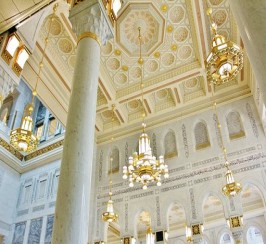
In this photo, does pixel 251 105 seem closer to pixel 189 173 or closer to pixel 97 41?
pixel 189 173

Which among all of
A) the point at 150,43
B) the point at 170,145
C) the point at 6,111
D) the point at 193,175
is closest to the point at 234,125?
the point at 193,175

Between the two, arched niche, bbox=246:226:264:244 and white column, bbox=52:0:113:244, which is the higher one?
arched niche, bbox=246:226:264:244

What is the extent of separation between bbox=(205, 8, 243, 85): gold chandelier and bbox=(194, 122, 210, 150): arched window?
4660 millimetres

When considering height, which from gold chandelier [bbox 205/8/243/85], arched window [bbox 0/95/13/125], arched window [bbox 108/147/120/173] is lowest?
gold chandelier [bbox 205/8/243/85]

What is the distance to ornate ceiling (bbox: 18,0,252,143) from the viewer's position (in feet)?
26.1

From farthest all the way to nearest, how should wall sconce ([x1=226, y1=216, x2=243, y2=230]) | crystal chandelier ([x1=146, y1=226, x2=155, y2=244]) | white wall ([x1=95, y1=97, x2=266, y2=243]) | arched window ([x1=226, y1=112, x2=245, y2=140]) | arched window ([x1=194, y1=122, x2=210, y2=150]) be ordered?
arched window ([x1=194, y1=122, x2=210, y2=150])
arched window ([x1=226, y1=112, x2=245, y2=140])
white wall ([x1=95, y1=97, x2=266, y2=243])
crystal chandelier ([x1=146, y1=226, x2=155, y2=244])
wall sconce ([x1=226, y1=216, x2=243, y2=230])

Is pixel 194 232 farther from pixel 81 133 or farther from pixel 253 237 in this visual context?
pixel 253 237

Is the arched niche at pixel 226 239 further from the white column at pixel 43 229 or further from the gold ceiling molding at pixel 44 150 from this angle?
the gold ceiling molding at pixel 44 150

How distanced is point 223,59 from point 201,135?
5.22 meters

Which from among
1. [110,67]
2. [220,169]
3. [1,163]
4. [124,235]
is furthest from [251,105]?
[1,163]

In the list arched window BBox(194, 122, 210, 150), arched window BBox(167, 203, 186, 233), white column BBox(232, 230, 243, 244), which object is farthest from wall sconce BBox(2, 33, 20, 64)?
arched window BBox(167, 203, 186, 233)

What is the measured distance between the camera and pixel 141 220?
1318 cm

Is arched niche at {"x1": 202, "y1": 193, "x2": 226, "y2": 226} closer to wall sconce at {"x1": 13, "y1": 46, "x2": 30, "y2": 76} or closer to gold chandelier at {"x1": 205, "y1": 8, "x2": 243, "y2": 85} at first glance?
gold chandelier at {"x1": 205, "y1": 8, "x2": 243, "y2": 85}

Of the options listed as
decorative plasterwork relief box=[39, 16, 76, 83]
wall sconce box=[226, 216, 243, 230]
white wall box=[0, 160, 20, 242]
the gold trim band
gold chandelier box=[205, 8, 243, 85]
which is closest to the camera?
the gold trim band
